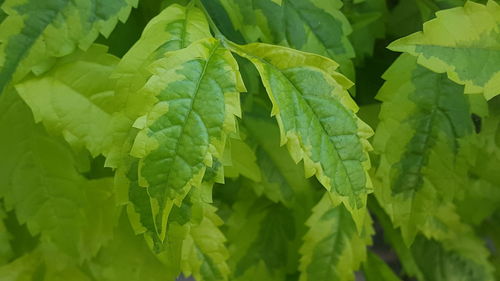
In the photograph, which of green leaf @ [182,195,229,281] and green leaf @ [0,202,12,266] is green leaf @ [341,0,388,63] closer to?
green leaf @ [182,195,229,281]

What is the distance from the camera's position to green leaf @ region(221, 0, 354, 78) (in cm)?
69

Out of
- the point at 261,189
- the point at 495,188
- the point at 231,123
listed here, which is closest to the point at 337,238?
the point at 261,189

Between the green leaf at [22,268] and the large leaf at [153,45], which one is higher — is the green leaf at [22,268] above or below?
below

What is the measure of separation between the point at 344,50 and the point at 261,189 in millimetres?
246

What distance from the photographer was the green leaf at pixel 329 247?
0.81 m

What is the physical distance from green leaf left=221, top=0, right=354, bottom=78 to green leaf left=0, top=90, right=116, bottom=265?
0.87ft

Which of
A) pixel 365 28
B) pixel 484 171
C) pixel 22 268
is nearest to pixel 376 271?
pixel 484 171

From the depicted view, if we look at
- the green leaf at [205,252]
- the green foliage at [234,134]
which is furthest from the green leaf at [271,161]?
the green leaf at [205,252]

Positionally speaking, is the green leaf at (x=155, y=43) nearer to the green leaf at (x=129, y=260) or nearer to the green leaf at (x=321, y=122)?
the green leaf at (x=321, y=122)

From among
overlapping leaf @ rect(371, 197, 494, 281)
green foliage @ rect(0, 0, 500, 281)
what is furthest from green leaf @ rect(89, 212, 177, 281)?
overlapping leaf @ rect(371, 197, 494, 281)

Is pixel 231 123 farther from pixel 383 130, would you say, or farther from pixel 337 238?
pixel 337 238

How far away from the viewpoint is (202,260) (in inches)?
28.1

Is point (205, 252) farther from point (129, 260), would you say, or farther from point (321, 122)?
point (321, 122)

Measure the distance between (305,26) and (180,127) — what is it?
0.27 m
